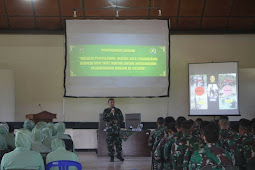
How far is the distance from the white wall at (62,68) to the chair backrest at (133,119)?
4.74ft

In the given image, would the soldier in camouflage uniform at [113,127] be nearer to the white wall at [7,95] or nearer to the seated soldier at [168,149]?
the white wall at [7,95]

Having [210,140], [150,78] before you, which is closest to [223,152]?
[210,140]

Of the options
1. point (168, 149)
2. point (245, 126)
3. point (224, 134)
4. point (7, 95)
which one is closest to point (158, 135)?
point (168, 149)

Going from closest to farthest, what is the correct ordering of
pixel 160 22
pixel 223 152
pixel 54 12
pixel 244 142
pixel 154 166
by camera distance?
1. pixel 223 152
2. pixel 244 142
3. pixel 154 166
4. pixel 160 22
5. pixel 54 12

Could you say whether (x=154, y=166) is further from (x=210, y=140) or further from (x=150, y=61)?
(x=150, y=61)

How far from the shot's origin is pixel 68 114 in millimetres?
11641

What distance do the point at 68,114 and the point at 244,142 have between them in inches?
299

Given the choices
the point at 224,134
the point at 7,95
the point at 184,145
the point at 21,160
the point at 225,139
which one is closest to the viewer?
the point at 21,160

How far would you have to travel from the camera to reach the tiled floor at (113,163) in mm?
8492

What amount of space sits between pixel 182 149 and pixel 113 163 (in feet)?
15.2

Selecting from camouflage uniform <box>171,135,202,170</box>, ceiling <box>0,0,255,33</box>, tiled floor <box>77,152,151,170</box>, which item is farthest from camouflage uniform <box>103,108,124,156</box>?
camouflage uniform <box>171,135,202,170</box>

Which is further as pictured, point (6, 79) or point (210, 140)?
point (6, 79)

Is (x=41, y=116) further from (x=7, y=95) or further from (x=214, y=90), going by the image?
(x=214, y=90)

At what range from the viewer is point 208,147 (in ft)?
11.9
